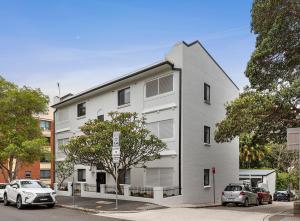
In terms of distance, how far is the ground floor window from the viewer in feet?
91.5

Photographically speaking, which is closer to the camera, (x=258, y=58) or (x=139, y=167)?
(x=258, y=58)

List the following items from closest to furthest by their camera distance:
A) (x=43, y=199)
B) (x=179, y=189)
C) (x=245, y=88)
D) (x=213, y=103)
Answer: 1. (x=43, y=199)
2. (x=245, y=88)
3. (x=179, y=189)
4. (x=213, y=103)

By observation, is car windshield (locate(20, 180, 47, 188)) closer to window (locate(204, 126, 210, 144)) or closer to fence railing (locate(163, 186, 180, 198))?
fence railing (locate(163, 186, 180, 198))

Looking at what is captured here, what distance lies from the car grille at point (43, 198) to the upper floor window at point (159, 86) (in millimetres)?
10135

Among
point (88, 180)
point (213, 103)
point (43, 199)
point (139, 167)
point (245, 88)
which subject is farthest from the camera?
point (88, 180)

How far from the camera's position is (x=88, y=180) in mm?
36750

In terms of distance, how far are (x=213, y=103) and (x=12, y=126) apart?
16.8 metres

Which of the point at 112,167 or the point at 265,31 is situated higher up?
the point at 265,31

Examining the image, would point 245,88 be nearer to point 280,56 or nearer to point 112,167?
point 280,56

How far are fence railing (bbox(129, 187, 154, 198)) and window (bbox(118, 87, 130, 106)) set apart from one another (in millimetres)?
7625

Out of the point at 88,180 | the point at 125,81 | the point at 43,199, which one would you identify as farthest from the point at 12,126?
the point at 43,199

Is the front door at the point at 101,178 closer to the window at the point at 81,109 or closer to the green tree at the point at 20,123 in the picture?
the green tree at the point at 20,123

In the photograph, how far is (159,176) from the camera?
2855 cm

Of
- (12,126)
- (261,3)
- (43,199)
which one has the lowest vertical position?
(43,199)
